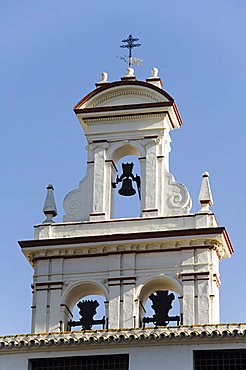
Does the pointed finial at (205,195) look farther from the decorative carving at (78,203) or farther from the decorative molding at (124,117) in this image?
the decorative carving at (78,203)

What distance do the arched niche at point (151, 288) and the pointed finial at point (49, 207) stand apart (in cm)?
466

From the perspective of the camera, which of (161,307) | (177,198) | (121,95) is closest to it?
(161,307)

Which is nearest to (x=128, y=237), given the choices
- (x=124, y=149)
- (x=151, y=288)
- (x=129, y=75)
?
(x=151, y=288)

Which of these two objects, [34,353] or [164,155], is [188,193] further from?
[34,353]

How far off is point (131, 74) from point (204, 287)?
9395 millimetres

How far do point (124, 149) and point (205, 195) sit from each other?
153 inches

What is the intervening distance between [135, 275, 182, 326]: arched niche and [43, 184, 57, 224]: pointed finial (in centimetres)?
466

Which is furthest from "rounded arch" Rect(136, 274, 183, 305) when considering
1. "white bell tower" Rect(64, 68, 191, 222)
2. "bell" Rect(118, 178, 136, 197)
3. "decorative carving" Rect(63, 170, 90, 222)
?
"bell" Rect(118, 178, 136, 197)

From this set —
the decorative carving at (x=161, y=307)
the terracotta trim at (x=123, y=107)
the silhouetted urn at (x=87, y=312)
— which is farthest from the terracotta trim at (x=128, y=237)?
the terracotta trim at (x=123, y=107)

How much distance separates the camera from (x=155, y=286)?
54.8 meters

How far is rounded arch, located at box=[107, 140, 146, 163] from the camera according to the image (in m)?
57.5

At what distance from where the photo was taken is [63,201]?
188ft

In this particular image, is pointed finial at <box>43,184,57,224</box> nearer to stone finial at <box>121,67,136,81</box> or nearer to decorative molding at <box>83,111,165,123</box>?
decorative molding at <box>83,111,165,123</box>

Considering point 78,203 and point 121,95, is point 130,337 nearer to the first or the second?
point 78,203
